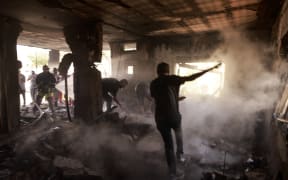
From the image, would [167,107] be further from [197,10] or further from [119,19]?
[119,19]

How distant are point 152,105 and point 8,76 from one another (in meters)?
5.52

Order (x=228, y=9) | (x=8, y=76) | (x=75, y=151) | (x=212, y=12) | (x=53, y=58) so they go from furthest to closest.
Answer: (x=53, y=58), (x=8, y=76), (x=212, y=12), (x=75, y=151), (x=228, y=9)

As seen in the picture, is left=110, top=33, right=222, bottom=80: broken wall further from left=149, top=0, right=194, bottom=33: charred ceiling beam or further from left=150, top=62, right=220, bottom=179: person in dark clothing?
left=150, top=62, right=220, bottom=179: person in dark clothing

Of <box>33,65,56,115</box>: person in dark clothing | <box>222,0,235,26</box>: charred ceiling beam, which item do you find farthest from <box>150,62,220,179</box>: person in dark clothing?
<box>33,65,56,115</box>: person in dark clothing

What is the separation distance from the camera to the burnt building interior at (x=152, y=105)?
4410mm

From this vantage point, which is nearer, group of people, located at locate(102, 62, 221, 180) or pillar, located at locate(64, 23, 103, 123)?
group of people, located at locate(102, 62, 221, 180)

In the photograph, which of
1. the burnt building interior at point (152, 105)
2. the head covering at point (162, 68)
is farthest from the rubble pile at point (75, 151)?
the head covering at point (162, 68)

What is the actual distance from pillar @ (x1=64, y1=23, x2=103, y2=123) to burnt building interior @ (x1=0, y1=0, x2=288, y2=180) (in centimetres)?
3

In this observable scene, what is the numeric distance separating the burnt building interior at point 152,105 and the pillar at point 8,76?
0.03m

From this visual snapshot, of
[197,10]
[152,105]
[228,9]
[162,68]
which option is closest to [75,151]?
[162,68]

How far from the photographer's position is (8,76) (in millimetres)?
6078

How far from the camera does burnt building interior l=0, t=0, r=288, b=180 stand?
441 cm

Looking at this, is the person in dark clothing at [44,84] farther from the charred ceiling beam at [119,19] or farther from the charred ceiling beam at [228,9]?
the charred ceiling beam at [228,9]

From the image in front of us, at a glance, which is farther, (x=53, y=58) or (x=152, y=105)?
(x=53, y=58)
